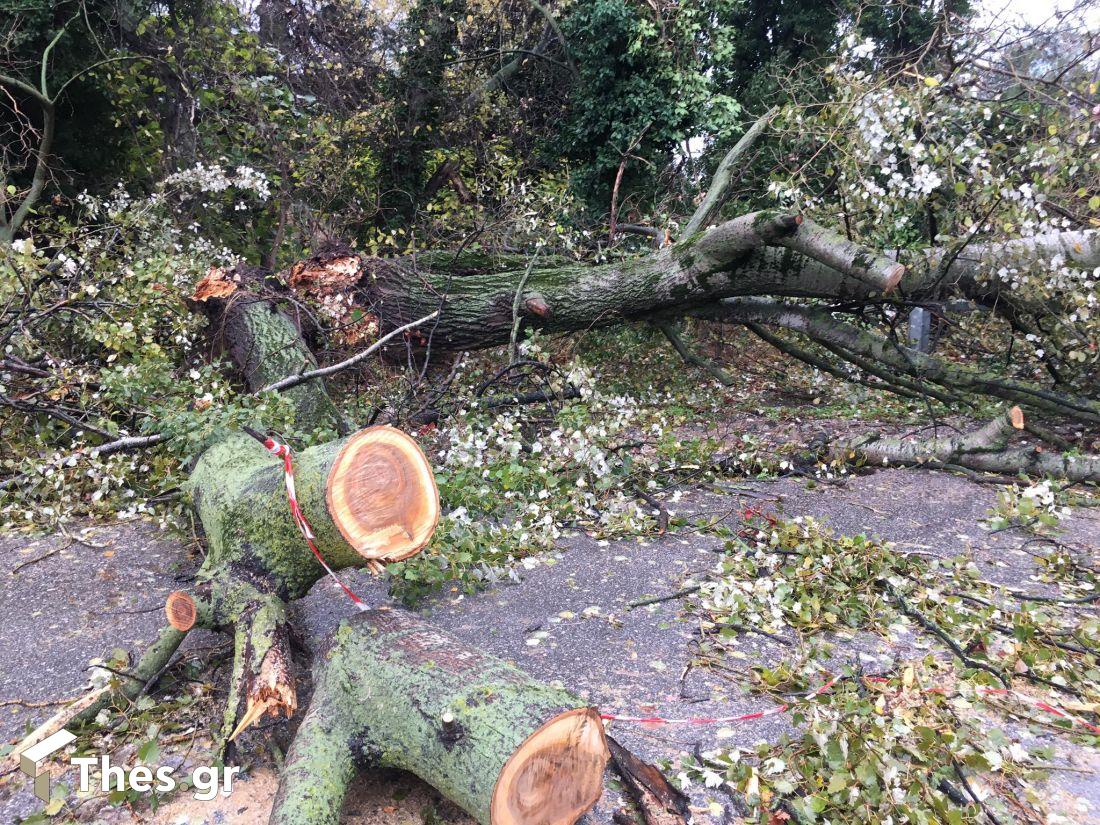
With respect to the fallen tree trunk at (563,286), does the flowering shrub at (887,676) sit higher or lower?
lower

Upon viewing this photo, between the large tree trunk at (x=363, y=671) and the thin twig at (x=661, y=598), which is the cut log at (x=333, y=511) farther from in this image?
the thin twig at (x=661, y=598)

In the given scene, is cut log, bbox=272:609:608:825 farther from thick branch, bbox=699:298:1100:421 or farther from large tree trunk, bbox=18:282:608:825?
thick branch, bbox=699:298:1100:421

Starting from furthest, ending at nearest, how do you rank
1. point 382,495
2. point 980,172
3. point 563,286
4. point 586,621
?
point 563,286 < point 980,172 < point 586,621 < point 382,495

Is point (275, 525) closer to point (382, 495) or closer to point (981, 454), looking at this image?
point (382, 495)

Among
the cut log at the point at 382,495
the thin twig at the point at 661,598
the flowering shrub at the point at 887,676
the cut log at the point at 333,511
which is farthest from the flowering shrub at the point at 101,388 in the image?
the flowering shrub at the point at 887,676

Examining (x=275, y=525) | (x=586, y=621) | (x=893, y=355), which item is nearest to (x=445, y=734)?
(x=275, y=525)

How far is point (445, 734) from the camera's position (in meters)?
1.53

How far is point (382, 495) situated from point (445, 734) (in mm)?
677

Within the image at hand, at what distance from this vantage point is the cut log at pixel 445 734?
1.42m

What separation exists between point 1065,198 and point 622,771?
4.24 m

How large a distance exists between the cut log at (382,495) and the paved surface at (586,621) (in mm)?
617

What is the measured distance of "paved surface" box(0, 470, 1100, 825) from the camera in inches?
68.8

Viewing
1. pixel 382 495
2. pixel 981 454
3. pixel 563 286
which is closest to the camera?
pixel 382 495

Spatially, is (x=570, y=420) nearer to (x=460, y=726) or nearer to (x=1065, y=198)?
(x=460, y=726)
